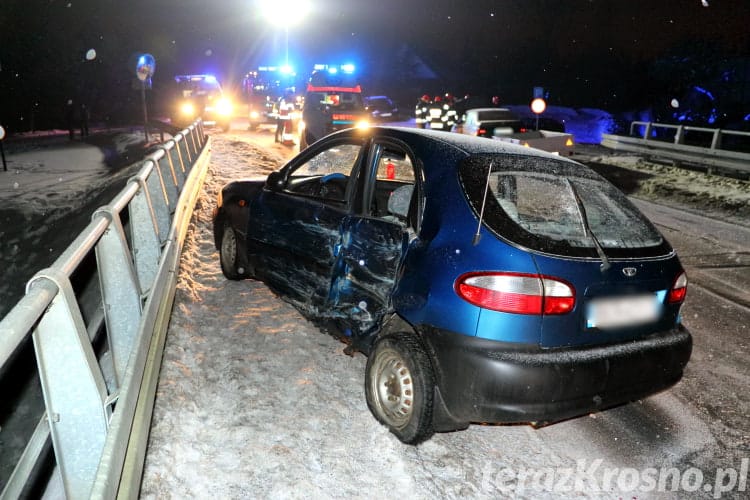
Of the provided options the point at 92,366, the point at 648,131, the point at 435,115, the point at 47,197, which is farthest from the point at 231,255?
the point at 435,115

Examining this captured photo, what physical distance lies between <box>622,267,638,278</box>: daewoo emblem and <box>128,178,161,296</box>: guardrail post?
3.81 meters

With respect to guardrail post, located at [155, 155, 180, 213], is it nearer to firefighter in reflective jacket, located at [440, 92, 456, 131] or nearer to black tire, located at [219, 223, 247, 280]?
black tire, located at [219, 223, 247, 280]

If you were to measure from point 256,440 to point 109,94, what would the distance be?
43777 mm

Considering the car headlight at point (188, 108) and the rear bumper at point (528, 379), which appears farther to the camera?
the car headlight at point (188, 108)

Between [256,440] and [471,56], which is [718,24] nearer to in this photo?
[471,56]

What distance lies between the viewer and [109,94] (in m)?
41.2

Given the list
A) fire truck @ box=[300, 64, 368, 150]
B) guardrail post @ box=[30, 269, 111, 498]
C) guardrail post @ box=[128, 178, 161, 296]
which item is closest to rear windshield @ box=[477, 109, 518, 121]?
fire truck @ box=[300, 64, 368, 150]

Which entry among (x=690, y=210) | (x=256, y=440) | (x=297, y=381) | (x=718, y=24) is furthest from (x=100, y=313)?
(x=718, y=24)

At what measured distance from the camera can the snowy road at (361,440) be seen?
314 cm

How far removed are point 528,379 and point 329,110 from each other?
1494 centimetres

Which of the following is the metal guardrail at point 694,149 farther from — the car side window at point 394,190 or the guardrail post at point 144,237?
the guardrail post at point 144,237

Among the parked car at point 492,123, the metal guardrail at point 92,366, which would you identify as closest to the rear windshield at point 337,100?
the parked car at point 492,123

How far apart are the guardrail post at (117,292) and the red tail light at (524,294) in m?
2.16

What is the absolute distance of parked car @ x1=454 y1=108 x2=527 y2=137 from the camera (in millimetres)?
16375
